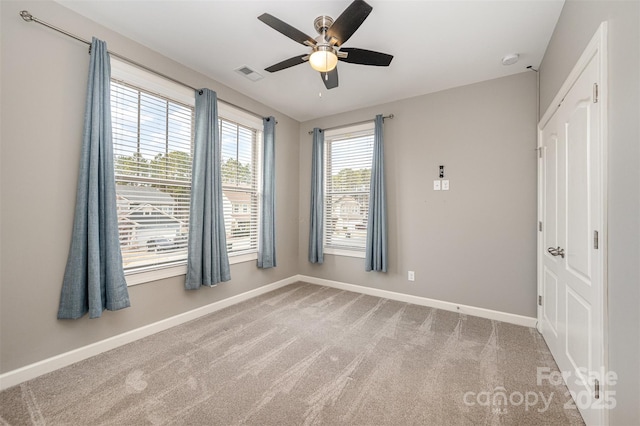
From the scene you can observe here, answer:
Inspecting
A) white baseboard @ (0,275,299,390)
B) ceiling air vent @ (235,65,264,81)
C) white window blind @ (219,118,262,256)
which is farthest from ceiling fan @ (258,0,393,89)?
white baseboard @ (0,275,299,390)

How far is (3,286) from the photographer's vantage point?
182 centimetres

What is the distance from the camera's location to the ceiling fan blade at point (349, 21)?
64.4 inches

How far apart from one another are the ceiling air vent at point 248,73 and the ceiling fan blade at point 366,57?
1.30m

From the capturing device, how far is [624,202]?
3.83ft

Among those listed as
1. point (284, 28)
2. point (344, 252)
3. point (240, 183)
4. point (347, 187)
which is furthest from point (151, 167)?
point (344, 252)

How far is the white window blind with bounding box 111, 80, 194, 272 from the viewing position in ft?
8.03

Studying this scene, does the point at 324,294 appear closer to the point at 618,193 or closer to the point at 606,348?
the point at 606,348

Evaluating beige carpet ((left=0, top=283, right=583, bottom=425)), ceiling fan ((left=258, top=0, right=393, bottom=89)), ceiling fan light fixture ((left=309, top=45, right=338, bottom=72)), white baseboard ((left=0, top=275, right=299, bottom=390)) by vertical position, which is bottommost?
beige carpet ((left=0, top=283, right=583, bottom=425))

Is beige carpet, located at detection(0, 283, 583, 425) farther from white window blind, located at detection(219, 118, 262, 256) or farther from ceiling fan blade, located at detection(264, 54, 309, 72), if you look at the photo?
ceiling fan blade, located at detection(264, 54, 309, 72)

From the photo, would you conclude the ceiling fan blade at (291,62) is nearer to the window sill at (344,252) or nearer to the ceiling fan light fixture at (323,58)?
the ceiling fan light fixture at (323,58)

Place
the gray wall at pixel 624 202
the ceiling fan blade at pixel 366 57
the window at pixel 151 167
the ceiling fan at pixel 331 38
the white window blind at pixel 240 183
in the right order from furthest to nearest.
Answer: the white window blind at pixel 240 183
the window at pixel 151 167
the ceiling fan blade at pixel 366 57
the ceiling fan at pixel 331 38
the gray wall at pixel 624 202

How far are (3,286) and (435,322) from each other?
3760 mm

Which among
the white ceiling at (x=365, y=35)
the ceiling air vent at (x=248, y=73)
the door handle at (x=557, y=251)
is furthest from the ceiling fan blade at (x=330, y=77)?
the door handle at (x=557, y=251)

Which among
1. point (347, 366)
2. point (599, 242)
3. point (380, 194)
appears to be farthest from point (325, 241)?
point (599, 242)
